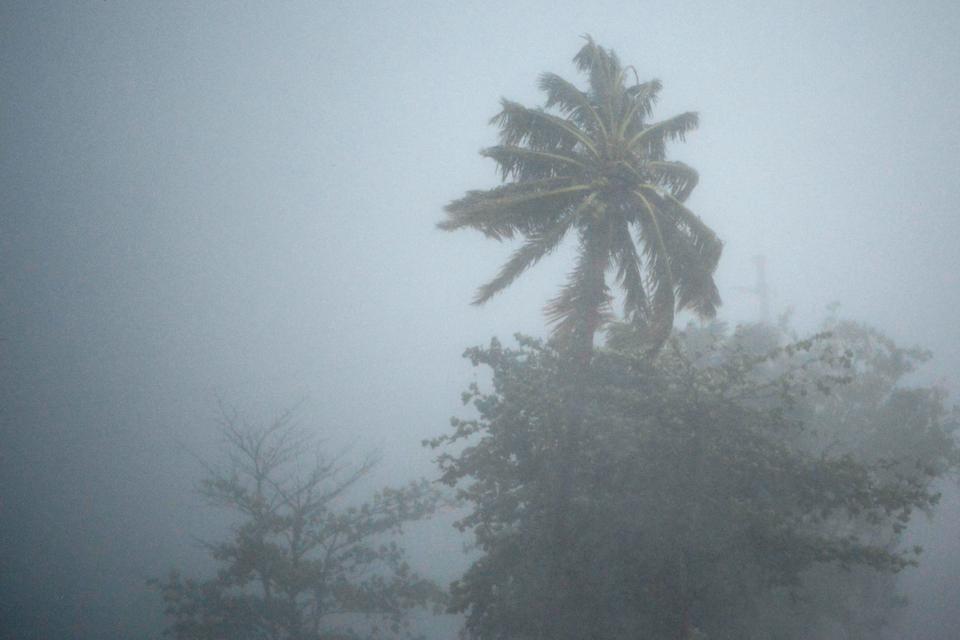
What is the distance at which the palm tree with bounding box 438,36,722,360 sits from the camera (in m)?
7.51

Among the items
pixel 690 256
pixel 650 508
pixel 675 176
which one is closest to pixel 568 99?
pixel 675 176

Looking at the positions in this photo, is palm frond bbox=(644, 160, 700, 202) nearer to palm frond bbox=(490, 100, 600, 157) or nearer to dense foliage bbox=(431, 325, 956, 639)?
palm frond bbox=(490, 100, 600, 157)

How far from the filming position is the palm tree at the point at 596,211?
7.51 m

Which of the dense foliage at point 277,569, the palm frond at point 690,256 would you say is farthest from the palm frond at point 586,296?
the dense foliage at point 277,569

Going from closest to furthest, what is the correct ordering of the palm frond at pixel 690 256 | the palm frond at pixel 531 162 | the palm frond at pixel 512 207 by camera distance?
the palm frond at pixel 512 207 < the palm frond at pixel 690 256 < the palm frond at pixel 531 162

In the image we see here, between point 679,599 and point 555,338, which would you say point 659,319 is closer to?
point 555,338

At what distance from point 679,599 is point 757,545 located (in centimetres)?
174

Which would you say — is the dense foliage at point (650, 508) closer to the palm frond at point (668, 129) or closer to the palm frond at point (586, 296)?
the palm frond at point (586, 296)

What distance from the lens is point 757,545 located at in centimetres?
758

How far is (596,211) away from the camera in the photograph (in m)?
7.26

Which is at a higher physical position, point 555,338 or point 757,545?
point 555,338

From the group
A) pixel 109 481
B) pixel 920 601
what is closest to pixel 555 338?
pixel 920 601

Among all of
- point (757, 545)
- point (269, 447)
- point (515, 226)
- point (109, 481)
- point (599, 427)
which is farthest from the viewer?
point (109, 481)

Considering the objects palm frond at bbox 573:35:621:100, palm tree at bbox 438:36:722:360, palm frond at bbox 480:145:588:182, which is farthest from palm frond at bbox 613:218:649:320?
palm frond at bbox 573:35:621:100
